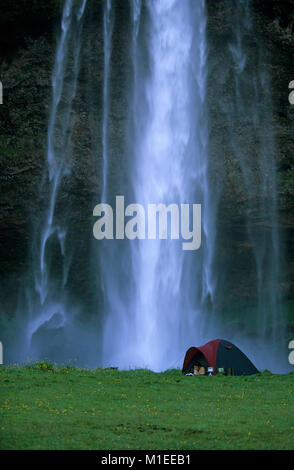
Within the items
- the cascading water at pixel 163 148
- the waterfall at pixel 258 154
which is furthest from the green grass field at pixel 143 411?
→ the waterfall at pixel 258 154

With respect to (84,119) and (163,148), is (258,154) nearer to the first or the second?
(163,148)

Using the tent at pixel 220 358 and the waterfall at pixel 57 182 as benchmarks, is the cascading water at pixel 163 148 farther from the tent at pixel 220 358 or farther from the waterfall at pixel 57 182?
the tent at pixel 220 358

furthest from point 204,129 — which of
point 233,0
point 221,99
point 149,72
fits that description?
point 233,0

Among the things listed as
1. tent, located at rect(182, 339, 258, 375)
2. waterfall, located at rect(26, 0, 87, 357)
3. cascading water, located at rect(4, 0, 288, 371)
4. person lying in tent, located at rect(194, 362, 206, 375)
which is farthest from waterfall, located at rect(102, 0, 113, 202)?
person lying in tent, located at rect(194, 362, 206, 375)

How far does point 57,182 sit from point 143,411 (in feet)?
66.1

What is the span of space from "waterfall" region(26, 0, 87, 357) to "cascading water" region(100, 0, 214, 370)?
324 centimetres

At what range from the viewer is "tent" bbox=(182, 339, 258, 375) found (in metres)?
20.8

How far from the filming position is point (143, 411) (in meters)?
11.8

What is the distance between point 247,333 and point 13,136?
17.3m

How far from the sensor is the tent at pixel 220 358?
20750mm

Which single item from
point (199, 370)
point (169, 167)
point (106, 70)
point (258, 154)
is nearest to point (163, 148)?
point (169, 167)

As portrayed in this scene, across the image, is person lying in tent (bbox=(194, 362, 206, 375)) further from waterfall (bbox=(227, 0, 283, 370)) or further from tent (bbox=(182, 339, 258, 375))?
waterfall (bbox=(227, 0, 283, 370))

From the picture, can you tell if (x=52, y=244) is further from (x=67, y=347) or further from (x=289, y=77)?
(x=289, y=77)

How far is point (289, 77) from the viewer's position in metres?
30.7
